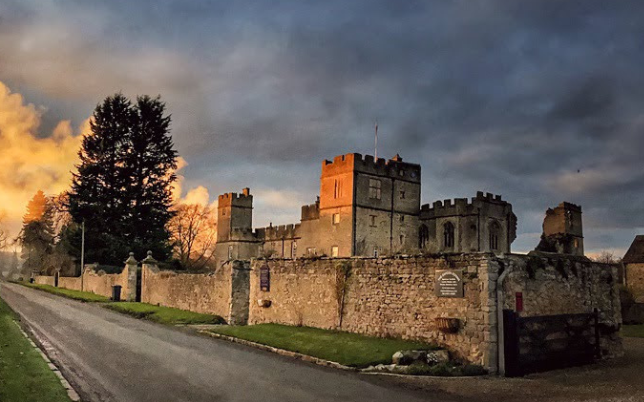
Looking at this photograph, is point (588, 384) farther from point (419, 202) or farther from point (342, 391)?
point (419, 202)

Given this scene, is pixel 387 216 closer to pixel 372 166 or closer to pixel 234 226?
pixel 372 166

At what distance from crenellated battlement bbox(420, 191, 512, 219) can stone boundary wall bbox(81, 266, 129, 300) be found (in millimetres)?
29830

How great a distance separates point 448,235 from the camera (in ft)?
176

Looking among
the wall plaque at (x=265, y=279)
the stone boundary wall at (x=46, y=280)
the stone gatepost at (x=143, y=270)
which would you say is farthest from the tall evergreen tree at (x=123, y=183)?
the wall plaque at (x=265, y=279)

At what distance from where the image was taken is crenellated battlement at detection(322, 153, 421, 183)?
5256cm

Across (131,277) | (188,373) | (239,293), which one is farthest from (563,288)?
(131,277)

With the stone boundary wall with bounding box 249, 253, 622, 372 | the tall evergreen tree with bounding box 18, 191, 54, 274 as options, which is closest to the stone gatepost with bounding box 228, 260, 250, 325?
the stone boundary wall with bounding box 249, 253, 622, 372

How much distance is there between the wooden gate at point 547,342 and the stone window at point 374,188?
36959mm

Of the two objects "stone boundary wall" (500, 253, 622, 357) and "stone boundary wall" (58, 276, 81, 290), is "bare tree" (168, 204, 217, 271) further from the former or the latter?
"stone boundary wall" (500, 253, 622, 357)

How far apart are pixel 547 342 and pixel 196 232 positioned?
216ft

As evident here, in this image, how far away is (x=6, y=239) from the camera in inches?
3406

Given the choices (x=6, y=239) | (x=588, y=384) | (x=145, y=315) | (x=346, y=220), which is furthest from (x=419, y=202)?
(x=6, y=239)

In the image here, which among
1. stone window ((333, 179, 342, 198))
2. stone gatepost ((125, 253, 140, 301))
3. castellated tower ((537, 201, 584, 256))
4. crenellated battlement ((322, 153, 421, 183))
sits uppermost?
crenellated battlement ((322, 153, 421, 183))

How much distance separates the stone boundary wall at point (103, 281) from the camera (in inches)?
1484
